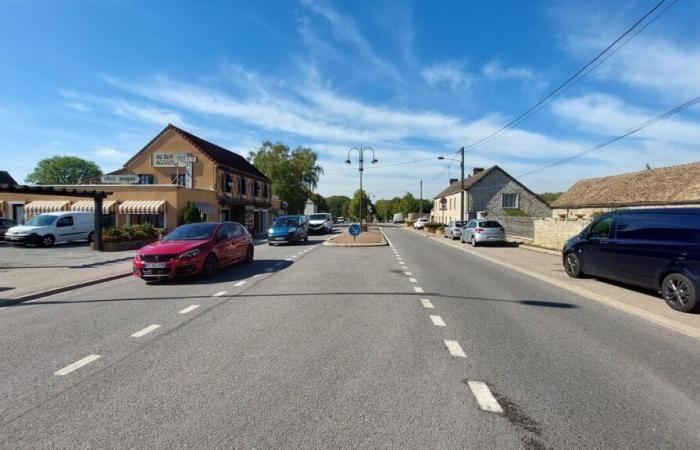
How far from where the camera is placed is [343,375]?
13.8ft

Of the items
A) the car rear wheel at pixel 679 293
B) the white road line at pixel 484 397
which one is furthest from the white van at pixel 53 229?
Result: the car rear wheel at pixel 679 293

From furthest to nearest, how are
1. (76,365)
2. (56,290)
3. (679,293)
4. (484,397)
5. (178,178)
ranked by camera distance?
(178,178), (56,290), (679,293), (76,365), (484,397)

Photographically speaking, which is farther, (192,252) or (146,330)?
(192,252)

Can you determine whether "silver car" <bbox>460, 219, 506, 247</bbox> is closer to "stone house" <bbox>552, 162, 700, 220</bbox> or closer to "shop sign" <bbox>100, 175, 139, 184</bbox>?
"stone house" <bbox>552, 162, 700, 220</bbox>

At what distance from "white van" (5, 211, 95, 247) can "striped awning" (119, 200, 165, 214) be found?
3.69 meters

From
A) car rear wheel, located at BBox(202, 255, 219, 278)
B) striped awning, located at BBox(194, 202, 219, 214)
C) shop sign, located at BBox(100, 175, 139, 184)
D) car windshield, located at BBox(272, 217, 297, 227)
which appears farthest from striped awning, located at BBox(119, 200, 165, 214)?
car rear wheel, located at BBox(202, 255, 219, 278)

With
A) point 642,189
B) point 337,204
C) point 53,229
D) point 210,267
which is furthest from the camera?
point 337,204

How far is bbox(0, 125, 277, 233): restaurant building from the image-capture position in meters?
27.8

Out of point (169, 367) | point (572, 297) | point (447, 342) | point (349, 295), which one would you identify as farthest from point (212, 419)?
point (572, 297)

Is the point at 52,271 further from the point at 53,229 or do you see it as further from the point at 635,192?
the point at 635,192

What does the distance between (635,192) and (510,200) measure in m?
21.2

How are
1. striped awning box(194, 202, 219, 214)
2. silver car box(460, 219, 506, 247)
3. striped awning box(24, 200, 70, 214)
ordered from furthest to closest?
1. striped awning box(194, 202, 219, 214)
2. striped awning box(24, 200, 70, 214)
3. silver car box(460, 219, 506, 247)

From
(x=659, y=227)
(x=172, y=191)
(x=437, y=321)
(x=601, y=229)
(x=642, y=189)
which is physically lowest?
(x=437, y=321)

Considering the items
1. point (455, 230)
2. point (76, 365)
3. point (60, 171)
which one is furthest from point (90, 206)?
point (60, 171)
